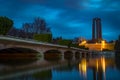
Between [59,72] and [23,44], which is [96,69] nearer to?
[59,72]

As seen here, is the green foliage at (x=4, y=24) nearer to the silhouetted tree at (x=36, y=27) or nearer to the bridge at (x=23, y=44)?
the bridge at (x=23, y=44)

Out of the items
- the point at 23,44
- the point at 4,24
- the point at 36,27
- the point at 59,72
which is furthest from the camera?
the point at 36,27

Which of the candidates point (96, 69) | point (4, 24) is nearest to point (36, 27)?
point (4, 24)

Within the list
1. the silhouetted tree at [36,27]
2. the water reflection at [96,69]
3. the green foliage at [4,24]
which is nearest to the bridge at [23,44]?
the green foliage at [4,24]

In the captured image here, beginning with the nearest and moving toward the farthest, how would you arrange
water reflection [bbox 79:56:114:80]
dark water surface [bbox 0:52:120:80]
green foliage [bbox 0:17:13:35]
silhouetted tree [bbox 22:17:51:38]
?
dark water surface [bbox 0:52:120:80]
water reflection [bbox 79:56:114:80]
green foliage [bbox 0:17:13:35]
silhouetted tree [bbox 22:17:51:38]

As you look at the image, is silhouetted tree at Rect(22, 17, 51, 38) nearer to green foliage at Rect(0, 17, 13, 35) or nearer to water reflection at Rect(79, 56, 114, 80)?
green foliage at Rect(0, 17, 13, 35)

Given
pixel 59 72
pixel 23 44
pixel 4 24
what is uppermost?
pixel 4 24

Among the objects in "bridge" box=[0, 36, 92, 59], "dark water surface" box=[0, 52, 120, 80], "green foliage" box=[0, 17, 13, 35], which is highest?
"green foliage" box=[0, 17, 13, 35]

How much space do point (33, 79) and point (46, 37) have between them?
229 ft

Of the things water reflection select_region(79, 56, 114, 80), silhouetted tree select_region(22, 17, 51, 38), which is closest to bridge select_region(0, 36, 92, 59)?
water reflection select_region(79, 56, 114, 80)

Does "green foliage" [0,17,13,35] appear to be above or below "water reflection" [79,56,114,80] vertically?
above

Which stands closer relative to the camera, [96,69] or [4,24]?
[96,69]

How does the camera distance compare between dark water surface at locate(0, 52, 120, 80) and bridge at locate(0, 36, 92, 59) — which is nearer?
dark water surface at locate(0, 52, 120, 80)

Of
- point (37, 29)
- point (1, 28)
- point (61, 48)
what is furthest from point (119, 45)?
point (1, 28)
